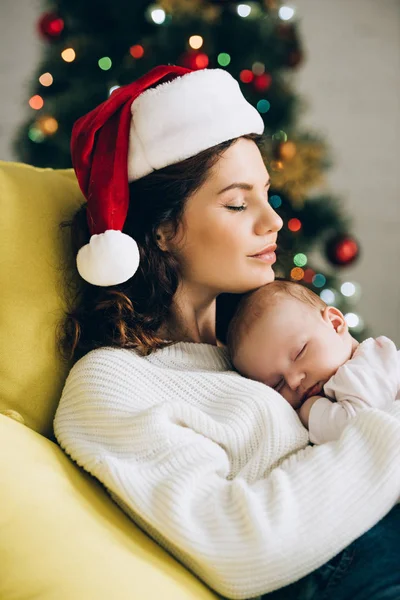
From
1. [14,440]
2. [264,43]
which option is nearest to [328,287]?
[264,43]

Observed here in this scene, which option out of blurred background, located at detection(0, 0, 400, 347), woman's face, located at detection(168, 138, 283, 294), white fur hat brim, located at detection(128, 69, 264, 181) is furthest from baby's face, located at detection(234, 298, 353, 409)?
blurred background, located at detection(0, 0, 400, 347)

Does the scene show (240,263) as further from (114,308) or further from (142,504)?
(142,504)

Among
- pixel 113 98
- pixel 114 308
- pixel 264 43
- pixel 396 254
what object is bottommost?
pixel 396 254

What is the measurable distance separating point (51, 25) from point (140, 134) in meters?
1.16

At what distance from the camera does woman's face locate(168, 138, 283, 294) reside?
1.41 metres

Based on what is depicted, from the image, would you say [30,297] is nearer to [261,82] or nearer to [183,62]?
[183,62]

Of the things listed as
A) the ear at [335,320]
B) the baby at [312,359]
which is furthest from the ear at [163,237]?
the ear at [335,320]

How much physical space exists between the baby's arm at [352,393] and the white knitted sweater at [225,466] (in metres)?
0.04

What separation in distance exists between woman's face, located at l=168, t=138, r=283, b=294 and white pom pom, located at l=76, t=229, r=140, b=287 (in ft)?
0.62

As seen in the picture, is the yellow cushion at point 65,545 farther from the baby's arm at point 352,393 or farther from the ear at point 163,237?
the ear at point 163,237

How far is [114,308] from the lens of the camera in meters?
1.42

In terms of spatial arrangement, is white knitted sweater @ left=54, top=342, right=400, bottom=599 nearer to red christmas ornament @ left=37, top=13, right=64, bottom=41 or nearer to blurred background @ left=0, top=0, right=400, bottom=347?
blurred background @ left=0, top=0, right=400, bottom=347

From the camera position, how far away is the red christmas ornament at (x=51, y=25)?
2.29m

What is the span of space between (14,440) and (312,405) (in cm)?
57
